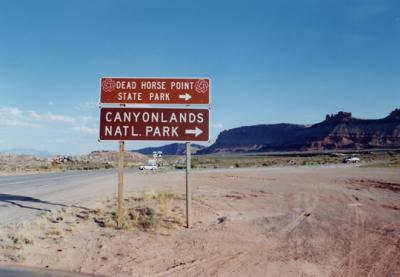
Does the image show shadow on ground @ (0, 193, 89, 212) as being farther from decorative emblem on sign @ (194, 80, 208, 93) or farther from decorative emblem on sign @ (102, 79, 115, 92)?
decorative emblem on sign @ (194, 80, 208, 93)

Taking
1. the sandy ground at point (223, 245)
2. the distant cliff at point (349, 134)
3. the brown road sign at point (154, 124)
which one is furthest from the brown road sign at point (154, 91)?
the distant cliff at point (349, 134)

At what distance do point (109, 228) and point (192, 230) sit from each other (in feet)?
6.46

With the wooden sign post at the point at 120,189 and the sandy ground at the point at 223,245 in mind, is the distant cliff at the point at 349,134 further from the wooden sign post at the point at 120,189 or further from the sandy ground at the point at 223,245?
the wooden sign post at the point at 120,189

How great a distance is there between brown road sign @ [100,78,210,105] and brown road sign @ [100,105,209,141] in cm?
26

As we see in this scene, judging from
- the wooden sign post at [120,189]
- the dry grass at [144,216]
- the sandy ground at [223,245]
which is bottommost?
the sandy ground at [223,245]

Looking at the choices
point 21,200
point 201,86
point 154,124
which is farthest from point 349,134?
point 154,124


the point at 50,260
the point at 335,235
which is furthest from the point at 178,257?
the point at 335,235

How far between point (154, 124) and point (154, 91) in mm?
836

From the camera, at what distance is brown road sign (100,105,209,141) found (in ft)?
39.6

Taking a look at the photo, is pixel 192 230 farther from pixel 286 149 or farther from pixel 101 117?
pixel 286 149

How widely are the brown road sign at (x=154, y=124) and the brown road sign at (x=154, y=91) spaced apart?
0.86ft

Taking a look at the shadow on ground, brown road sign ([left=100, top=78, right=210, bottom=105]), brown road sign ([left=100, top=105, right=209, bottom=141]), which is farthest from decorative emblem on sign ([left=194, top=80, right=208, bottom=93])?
the shadow on ground

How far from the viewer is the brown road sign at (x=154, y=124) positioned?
1208 centimetres

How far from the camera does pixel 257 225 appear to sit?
39.7ft
